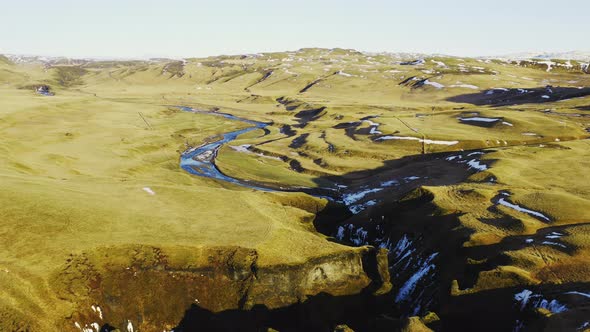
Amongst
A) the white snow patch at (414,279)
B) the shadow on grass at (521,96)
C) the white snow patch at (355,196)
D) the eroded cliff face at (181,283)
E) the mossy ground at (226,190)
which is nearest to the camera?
the eroded cliff face at (181,283)

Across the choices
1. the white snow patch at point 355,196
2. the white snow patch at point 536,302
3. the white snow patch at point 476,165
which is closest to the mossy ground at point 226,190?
the white snow patch at point 536,302

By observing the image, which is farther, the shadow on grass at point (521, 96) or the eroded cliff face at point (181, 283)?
the shadow on grass at point (521, 96)

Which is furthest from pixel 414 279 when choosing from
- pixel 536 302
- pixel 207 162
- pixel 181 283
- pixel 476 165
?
pixel 207 162

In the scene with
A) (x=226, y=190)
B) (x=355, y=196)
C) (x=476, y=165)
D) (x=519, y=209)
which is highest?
(x=519, y=209)

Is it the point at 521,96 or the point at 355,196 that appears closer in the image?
the point at 355,196

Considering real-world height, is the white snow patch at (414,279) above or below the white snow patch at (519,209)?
below

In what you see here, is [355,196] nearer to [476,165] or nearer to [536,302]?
[476,165]

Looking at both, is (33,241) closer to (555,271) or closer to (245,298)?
(245,298)

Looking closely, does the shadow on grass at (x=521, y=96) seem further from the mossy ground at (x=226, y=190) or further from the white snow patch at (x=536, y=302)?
the white snow patch at (x=536, y=302)

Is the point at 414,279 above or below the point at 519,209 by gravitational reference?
below
